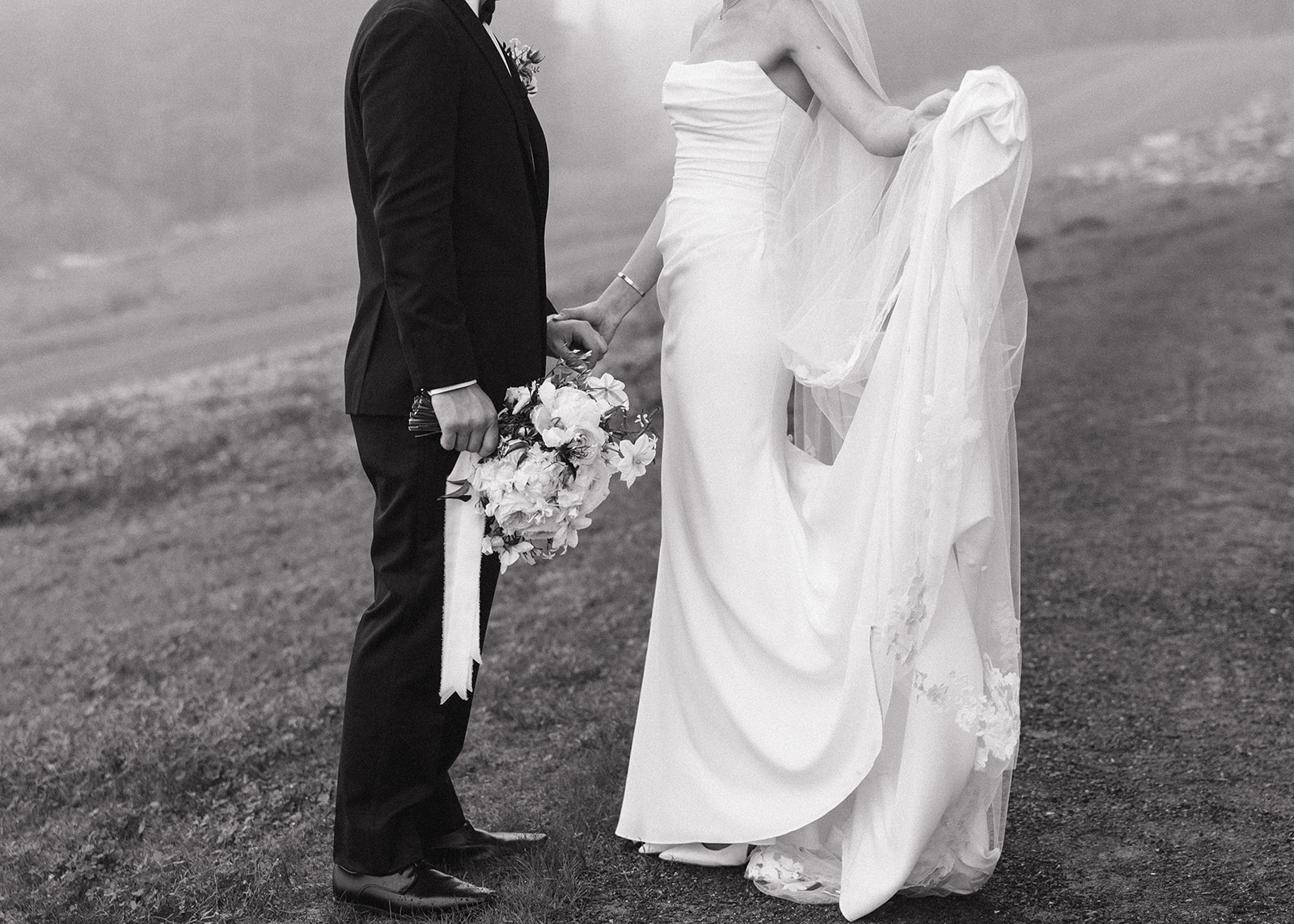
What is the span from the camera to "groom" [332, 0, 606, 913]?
2750 mm

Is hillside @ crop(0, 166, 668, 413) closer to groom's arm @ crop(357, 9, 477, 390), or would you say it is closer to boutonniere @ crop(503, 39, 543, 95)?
boutonniere @ crop(503, 39, 543, 95)

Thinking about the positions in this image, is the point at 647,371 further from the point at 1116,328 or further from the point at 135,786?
the point at 135,786

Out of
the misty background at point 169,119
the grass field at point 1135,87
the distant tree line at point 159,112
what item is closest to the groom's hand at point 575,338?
the misty background at point 169,119

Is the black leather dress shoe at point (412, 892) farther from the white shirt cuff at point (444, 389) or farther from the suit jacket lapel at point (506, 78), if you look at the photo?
the suit jacket lapel at point (506, 78)

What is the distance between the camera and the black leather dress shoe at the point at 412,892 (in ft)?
10.1

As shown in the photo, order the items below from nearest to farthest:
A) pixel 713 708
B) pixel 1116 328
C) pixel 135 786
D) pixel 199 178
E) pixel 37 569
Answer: pixel 713 708 → pixel 135 786 → pixel 37 569 → pixel 1116 328 → pixel 199 178

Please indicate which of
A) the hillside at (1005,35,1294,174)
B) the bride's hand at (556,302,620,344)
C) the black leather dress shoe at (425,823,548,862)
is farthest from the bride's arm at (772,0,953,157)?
the hillside at (1005,35,1294,174)

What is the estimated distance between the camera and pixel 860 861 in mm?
2986

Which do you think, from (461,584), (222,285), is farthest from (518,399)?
(222,285)

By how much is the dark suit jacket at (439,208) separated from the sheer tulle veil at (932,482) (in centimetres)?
71

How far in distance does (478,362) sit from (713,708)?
1077 mm

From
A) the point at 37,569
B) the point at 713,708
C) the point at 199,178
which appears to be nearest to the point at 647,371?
the point at 37,569

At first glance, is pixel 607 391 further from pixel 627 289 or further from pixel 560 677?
pixel 560 677

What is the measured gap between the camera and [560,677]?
5.05 m
